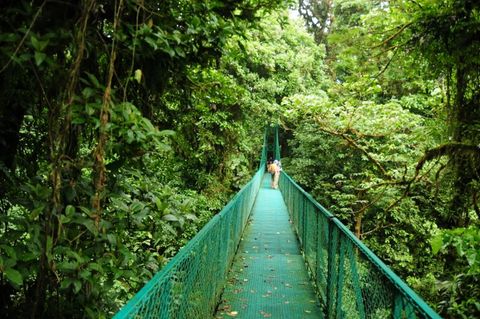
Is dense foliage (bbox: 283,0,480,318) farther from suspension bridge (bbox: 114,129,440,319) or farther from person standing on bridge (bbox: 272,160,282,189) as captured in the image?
person standing on bridge (bbox: 272,160,282,189)

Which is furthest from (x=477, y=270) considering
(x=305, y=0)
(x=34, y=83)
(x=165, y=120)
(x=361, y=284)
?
(x=305, y=0)

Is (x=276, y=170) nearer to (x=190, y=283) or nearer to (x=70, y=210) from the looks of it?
(x=190, y=283)

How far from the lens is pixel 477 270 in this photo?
2574 millimetres

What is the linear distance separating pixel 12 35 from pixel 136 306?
3.95ft

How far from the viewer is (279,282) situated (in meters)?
4.93

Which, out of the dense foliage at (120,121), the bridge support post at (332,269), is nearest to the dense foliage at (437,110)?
the dense foliage at (120,121)

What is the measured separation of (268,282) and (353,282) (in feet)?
7.43

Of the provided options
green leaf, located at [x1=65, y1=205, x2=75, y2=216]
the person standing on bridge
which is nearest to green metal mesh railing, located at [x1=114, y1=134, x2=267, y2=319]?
green leaf, located at [x1=65, y1=205, x2=75, y2=216]

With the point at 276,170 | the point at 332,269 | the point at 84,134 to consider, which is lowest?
the point at 332,269

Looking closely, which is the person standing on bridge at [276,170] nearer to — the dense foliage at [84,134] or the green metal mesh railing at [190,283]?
the green metal mesh railing at [190,283]

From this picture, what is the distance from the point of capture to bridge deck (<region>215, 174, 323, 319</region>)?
397cm

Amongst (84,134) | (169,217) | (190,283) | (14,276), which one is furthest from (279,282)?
(14,276)

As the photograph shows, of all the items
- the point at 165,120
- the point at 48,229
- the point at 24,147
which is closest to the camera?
the point at 48,229

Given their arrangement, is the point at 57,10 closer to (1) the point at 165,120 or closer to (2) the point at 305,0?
(1) the point at 165,120
